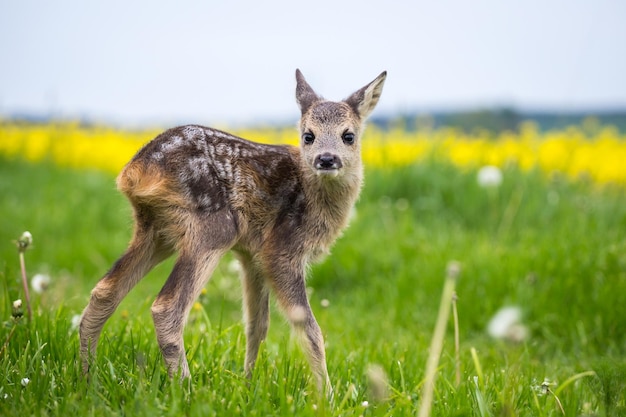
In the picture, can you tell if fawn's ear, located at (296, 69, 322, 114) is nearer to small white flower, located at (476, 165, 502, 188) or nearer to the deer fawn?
the deer fawn

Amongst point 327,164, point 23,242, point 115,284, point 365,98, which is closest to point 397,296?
point 365,98

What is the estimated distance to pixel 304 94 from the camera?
5102mm

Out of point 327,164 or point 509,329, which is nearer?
point 509,329

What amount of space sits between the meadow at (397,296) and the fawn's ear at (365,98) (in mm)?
1382

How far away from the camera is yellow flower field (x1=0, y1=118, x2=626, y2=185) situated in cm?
1141

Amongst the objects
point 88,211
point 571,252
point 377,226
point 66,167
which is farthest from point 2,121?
point 571,252

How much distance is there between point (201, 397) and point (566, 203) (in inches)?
281

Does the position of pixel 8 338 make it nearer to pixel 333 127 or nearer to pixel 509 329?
pixel 333 127

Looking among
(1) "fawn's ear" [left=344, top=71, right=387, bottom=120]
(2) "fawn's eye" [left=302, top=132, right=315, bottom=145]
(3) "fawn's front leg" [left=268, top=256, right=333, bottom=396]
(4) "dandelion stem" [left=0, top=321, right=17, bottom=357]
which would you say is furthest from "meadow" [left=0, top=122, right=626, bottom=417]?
(1) "fawn's ear" [left=344, top=71, right=387, bottom=120]

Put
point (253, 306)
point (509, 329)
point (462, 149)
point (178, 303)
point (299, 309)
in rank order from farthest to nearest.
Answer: point (462, 149)
point (253, 306)
point (299, 309)
point (178, 303)
point (509, 329)

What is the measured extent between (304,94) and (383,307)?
3.21 metres

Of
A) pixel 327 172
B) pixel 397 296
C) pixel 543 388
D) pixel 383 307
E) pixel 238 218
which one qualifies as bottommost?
pixel 383 307

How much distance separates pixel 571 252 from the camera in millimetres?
7391

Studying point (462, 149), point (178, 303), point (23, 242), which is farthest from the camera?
point (462, 149)
